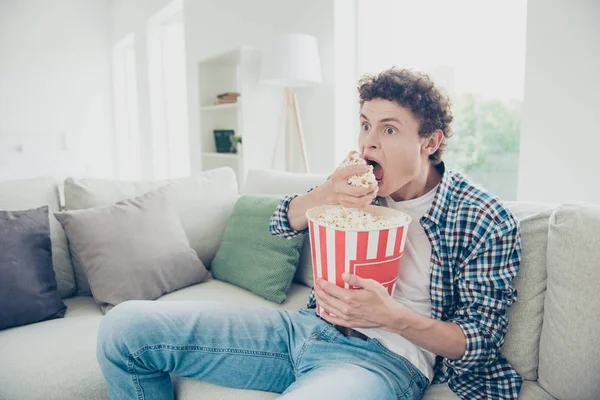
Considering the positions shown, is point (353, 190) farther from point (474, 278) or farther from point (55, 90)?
point (55, 90)

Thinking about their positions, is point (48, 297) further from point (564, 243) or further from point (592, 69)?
point (592, 69)

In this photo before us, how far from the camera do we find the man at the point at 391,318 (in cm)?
98

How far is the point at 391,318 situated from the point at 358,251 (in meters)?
0.17

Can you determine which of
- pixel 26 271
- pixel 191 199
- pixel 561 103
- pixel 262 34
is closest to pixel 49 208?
pixel 26 271

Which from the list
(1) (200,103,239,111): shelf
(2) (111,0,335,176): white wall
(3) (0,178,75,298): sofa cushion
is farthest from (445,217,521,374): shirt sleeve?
(1) (200,103,239,111): shelf

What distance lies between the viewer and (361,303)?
3.05 ft

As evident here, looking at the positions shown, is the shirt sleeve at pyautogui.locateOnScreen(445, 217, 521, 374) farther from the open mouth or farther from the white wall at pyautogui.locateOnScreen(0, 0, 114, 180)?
the white wall at pyautogui.locateOnScreen(0, 0, 114, 180)

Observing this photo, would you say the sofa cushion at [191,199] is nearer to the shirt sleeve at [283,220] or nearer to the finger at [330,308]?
the shirt sleeve at [283,220]

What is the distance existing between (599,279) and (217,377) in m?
0.91

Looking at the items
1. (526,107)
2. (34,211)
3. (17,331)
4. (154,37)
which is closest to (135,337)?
(17,331)

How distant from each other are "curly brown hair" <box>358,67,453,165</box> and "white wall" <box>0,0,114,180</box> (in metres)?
5.58

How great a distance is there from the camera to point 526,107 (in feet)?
5.96

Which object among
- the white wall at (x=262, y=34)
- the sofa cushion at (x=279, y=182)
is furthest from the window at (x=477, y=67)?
the sofa cushion at (x=279, y=182)

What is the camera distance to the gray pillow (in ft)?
5.18
